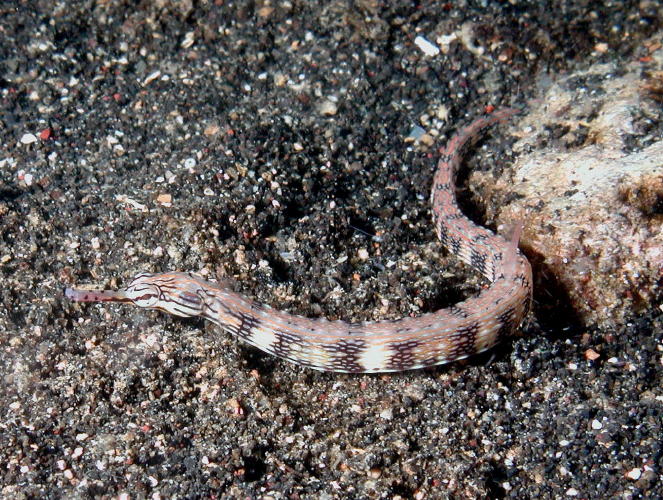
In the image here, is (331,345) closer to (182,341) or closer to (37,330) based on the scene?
(182,341)

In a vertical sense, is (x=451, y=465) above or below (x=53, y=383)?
above

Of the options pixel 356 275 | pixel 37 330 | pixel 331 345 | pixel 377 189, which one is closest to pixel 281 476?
pixel 331 345

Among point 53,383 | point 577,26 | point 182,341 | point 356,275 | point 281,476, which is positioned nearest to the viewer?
point 281,476

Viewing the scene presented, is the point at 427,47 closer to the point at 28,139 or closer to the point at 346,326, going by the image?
the point at 346,326

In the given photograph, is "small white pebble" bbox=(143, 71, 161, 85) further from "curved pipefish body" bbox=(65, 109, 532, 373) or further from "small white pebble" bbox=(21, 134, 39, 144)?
"curved pipefish body" bbox=(65, 109, 532, 373)

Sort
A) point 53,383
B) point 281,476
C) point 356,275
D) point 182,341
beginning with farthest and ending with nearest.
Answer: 1. point 356,275
2. point 182,341
3. point 53,383
4. point 281,476

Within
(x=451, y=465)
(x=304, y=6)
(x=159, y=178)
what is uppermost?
(x=304, y=6)
